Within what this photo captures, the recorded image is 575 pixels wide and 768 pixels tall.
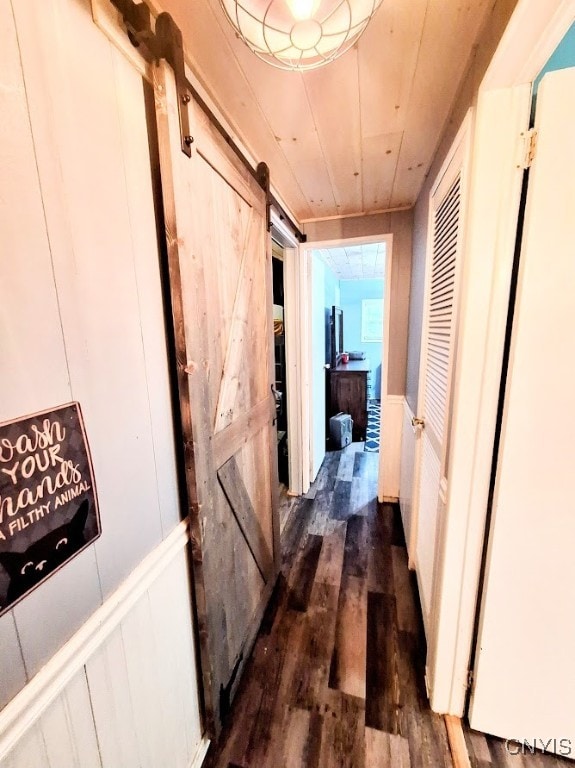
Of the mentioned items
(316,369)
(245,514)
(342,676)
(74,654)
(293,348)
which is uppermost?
(293,348)

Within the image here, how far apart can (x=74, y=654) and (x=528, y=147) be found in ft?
5.33

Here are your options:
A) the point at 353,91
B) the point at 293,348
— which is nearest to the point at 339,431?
the point at 293,348

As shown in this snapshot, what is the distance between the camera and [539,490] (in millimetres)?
931

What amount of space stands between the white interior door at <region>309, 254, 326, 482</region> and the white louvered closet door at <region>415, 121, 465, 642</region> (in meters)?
1.18

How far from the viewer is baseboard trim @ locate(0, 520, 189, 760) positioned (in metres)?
0.52

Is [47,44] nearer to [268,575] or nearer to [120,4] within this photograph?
[120,4]

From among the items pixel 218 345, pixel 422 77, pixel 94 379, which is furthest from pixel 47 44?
pixel 422 77

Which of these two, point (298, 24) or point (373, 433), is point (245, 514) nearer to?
point (298, 24)

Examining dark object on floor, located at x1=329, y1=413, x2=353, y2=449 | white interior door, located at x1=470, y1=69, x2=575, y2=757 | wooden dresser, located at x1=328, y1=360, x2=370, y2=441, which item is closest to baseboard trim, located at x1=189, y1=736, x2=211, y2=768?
white interior door, located at x1=470, y1=69, x2=575, y2=757

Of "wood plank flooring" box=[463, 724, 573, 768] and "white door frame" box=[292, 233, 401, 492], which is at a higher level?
"white door frame" box=[292, 233, 401, 492]

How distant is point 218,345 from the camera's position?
108cm

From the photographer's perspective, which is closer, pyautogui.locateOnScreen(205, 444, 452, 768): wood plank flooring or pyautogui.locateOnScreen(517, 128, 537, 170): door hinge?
pyautogui.locateOnScreen(517, 128, 537, 170): door hinge

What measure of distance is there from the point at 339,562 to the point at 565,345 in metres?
1.76

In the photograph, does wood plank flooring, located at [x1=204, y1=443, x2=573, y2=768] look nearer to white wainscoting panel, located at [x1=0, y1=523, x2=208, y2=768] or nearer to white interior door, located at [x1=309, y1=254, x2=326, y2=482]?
white wainscoting panel, located at [x1=0, y1=523, x2=208, y2=768]
